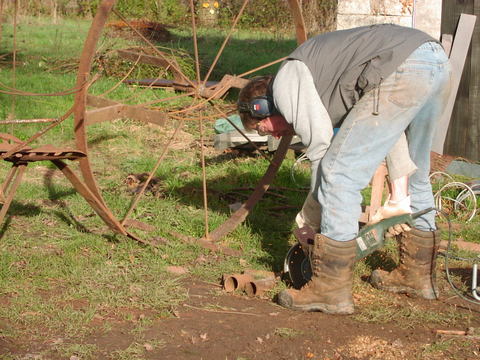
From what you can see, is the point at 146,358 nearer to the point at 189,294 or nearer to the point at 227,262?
the point at 189,294

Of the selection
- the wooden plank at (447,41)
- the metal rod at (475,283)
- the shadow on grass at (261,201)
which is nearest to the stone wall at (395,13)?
the wooden plank at (447,41)

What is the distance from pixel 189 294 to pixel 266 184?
1.31 metres

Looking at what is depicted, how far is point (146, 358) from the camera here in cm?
332

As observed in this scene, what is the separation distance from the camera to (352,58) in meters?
3.71

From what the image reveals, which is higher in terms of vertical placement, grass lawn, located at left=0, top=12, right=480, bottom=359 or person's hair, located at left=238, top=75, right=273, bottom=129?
person's hair, located at left=238, top=75, right=273, bottom=129

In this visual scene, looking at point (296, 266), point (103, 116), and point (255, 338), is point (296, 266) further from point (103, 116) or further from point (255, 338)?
point (103, 116)

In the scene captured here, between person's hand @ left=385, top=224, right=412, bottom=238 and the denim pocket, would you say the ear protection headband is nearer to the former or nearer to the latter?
the denim pocket

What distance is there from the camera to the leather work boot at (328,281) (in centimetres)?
379

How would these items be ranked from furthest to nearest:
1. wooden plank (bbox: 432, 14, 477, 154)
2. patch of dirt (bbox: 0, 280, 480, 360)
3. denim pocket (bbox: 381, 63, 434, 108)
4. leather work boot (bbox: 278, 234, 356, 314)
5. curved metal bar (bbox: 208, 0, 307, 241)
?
wooden plank (bbox: 432, 14, 477, 154)
curved metal bar (bbox: 208, 0, 307, 241)
leather work boot (bbox: 278, 234, 356, 314)
denim pocket (bbox: 381, 63, 434, 108)
patch of dirt (bbox: 0, 280, 480, 360)

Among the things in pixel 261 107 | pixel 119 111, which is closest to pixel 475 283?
pixel 261 107

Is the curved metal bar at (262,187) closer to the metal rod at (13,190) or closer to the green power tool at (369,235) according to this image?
the green power tool at (369,235)

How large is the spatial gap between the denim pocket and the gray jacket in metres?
0.05

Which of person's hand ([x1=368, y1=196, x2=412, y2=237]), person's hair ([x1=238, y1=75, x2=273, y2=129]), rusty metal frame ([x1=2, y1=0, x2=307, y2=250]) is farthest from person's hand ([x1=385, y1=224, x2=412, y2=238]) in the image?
rusty metal frame ([x1=2, y1=0, x2=307, y2=250])

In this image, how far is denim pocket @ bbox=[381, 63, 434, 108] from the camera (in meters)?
3.62
